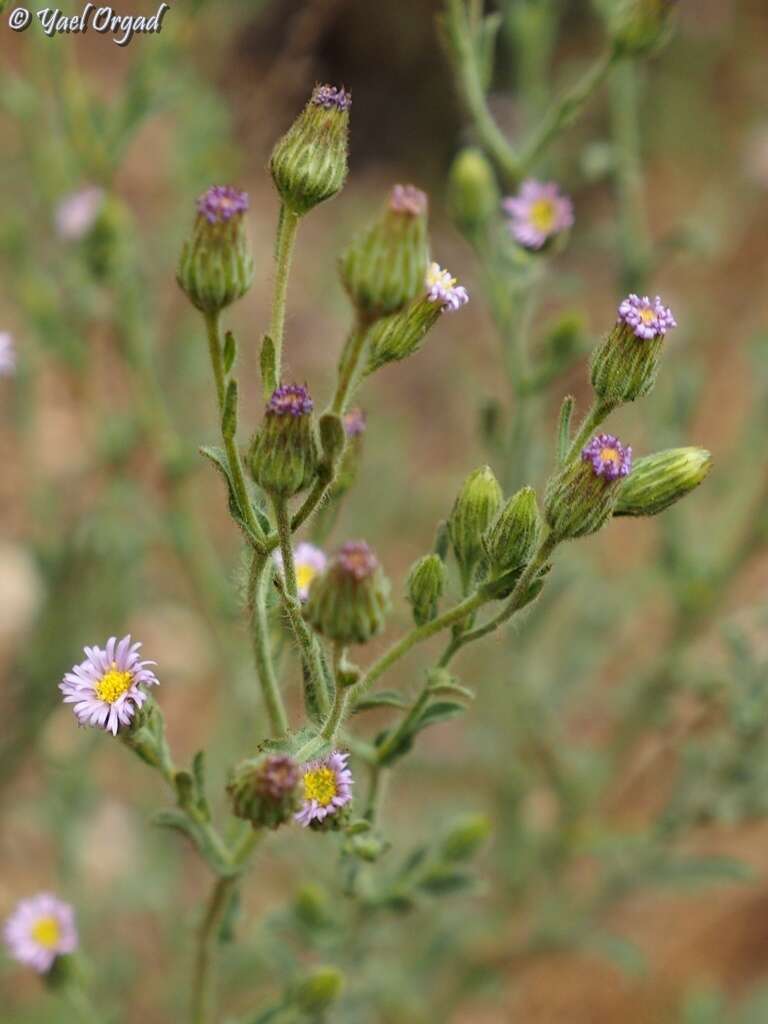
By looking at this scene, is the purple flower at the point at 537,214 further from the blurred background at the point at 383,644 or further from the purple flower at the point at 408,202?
the purple flower at the point at 408,202

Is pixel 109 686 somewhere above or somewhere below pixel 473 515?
below

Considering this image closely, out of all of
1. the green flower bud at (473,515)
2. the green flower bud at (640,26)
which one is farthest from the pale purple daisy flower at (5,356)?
the green flower bud at (640,26)

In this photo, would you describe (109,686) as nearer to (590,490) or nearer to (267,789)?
(267,789)

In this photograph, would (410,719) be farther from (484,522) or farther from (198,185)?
(198,185)

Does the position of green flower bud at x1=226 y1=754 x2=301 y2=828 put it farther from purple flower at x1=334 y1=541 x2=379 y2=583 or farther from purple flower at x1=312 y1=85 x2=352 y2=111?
purple flower at x1=312 y1=85 x2=352 y2=111

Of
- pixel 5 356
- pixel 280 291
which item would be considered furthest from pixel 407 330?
pixel 5 356

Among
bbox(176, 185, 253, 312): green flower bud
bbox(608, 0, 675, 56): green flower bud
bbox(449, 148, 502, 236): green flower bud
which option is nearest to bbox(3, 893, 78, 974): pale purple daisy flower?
bbox(176, 185, 253, 312): green flower bud

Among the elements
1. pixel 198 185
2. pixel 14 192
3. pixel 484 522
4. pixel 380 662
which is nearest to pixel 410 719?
pixel 380 662
